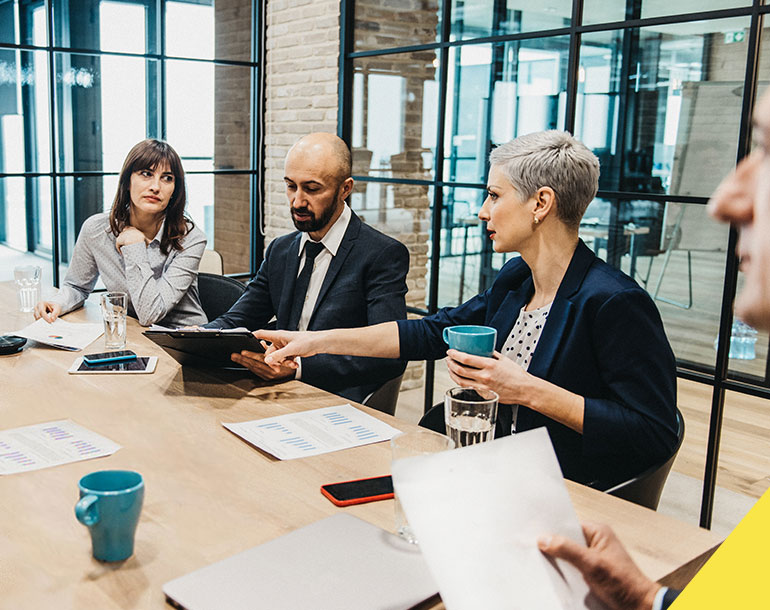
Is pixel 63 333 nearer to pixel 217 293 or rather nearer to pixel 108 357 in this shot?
pixel 108 357

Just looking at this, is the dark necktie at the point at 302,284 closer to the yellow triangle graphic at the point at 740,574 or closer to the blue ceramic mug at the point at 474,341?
the blue ceramic mug at the point at 474,341

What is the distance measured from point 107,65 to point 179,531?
4018mm

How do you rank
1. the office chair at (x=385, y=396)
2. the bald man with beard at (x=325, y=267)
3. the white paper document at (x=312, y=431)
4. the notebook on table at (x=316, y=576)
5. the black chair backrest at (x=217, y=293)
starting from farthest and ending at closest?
the black chair backrest at (x=217, y=293)
the bald man with beard at (x=325, y=267)
the office chair at (x=385, y=396)
the white paper document at (x=312, y=431)
the notebook on table at (x=316, y=576)

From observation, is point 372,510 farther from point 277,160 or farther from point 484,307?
point 277,160

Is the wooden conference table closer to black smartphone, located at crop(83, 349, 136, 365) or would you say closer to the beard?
black smartphone, located at crop(83, 349, 136, 365)

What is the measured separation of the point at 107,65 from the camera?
4.63 meters

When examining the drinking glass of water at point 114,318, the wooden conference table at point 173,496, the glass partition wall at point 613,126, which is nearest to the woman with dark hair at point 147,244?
the drinking glass of water at point 114,318

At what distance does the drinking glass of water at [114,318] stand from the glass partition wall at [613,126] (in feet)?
5.96

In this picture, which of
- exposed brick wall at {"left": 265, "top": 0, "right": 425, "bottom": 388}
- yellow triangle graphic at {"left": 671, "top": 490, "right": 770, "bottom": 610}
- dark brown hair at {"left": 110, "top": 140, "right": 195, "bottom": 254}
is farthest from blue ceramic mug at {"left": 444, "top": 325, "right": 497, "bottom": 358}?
exposed brick wall at {"left": 265, "top": 0, "right": 425, "bottom": 388}

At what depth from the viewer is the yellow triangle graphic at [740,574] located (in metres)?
0.72

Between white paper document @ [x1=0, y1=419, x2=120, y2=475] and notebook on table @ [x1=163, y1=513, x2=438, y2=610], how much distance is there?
59 centimetres

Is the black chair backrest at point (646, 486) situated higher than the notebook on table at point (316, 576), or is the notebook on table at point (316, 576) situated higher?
the notebook on table at point (316, 576)

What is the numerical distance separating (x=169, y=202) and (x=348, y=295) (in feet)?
3.02

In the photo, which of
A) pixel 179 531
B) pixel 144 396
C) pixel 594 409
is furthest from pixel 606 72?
pixel 179 531
